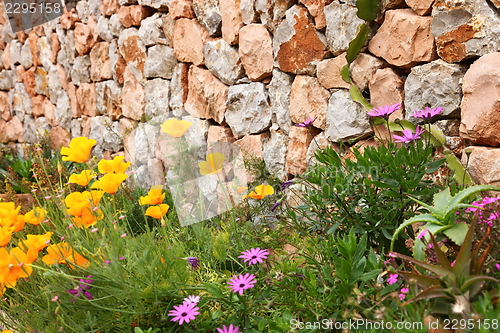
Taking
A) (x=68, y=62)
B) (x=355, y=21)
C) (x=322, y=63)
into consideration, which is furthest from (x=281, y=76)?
(x=68, y=62)

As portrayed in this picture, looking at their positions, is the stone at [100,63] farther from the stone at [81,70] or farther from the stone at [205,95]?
the stone at [205,95]

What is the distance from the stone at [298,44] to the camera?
207 centimetres

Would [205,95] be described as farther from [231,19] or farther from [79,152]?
[79,152]

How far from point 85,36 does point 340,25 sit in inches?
115

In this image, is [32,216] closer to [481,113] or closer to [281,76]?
[281,76]

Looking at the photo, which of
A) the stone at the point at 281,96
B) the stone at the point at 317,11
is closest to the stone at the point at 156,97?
the stone at the point at 281,96

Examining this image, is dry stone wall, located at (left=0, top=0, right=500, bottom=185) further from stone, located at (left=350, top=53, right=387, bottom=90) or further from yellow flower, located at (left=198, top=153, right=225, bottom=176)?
yellow flower, located at (left=198, top=153, right=225, bottom=176)

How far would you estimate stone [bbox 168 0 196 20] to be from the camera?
2.76m

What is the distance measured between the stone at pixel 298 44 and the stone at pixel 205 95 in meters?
0.56

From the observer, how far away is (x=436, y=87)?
5.16 ft

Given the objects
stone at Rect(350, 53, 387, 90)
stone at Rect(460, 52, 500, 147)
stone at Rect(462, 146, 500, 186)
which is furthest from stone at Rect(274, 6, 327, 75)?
stone at Rect(462, 146, 500, 186)

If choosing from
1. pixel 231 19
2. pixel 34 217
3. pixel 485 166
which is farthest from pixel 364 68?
pixel 34 217

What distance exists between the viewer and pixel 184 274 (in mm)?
1294

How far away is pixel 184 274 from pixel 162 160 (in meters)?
1.85
